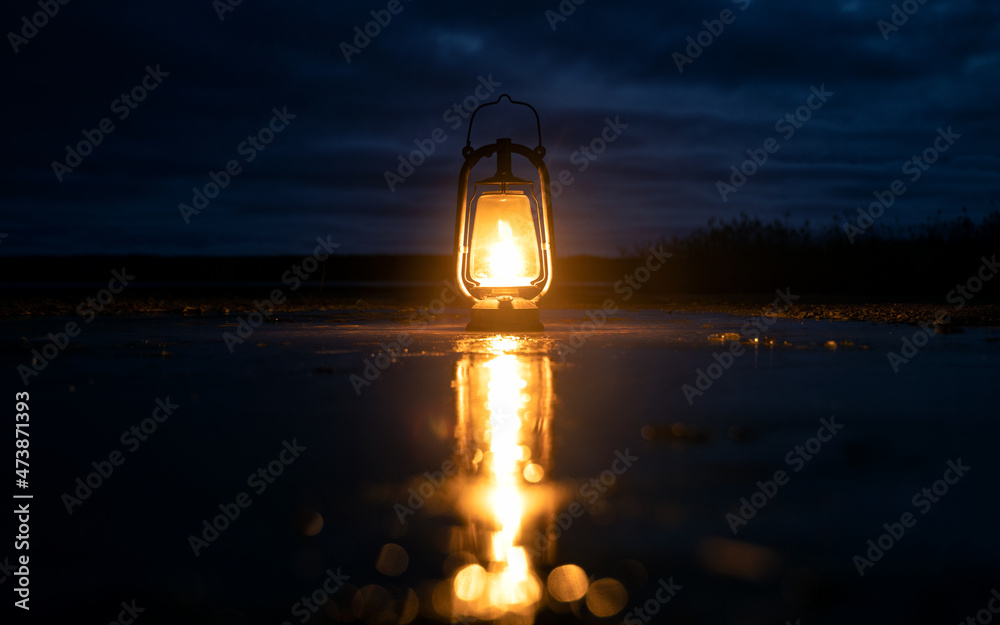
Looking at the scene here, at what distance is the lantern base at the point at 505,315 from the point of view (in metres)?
8.15

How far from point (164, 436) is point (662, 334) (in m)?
5.55

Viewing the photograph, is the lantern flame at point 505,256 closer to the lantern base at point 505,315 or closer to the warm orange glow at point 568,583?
the lantern base at point 505,315

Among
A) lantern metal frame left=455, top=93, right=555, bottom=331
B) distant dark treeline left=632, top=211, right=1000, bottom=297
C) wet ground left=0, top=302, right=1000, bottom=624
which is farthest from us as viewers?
distant dark treeline left=632, top=211, right=1000, bottom=297

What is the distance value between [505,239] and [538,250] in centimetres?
34

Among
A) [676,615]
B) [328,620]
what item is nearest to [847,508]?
[676,615]

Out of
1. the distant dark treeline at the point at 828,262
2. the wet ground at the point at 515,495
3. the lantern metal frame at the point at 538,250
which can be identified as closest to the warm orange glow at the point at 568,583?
the wet ground at the point at 515,495

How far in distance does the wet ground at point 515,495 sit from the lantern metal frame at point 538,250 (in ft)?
9.37

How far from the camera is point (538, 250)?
25.9ft

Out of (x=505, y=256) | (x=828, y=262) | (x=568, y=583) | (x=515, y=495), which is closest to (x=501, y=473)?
(x=515, y=495)

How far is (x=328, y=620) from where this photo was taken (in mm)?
1602

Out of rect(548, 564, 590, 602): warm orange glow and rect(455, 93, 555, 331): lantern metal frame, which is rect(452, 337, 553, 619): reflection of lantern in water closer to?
rect(548, 564, 590, 602): warm orange glow

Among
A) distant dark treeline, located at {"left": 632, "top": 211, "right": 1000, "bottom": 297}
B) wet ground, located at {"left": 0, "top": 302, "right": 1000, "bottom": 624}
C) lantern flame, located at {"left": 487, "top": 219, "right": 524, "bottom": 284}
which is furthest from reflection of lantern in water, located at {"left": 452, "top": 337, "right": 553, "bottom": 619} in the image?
distant dark treeline, located at {"left": 632, "top": 211, "right": 1000, "bottom": 297}

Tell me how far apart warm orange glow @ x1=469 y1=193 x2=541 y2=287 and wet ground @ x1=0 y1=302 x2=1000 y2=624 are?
2.84m

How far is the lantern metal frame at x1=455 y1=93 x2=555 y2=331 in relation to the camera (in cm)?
778
